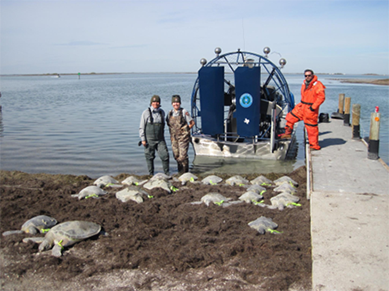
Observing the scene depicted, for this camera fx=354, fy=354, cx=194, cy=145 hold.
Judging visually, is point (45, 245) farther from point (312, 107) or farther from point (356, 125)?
point (356, 125)

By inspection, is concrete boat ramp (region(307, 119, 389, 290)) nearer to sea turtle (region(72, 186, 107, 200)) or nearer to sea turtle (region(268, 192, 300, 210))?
sea turtle (region(268, 192, 300, 210))

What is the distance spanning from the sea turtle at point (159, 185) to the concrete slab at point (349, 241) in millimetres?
2890

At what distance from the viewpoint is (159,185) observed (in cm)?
723

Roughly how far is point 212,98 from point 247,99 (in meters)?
1.03

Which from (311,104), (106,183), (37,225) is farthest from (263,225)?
(311,104)

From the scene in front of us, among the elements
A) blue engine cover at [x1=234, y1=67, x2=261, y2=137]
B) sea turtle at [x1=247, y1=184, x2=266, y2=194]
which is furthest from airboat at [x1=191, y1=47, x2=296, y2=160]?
sea turtle at [x1=247, y1=184, x2=266, y2=194]

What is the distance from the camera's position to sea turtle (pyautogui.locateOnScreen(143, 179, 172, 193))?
7.14 metres

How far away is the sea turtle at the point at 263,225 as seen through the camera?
487 centimetres

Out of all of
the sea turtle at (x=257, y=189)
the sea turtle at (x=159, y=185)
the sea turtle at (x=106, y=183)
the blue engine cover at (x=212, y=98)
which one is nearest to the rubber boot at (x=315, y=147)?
the sea turtle at (x=257, y=189)

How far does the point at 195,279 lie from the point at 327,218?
2050 millimetres

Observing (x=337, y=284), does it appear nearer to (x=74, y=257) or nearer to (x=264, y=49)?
(x=74, y=257)

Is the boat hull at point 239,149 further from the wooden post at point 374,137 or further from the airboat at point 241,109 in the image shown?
the wooden post at point 374,137

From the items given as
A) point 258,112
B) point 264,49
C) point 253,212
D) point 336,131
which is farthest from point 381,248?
point 336,131

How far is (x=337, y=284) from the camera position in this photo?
347 centimetres
